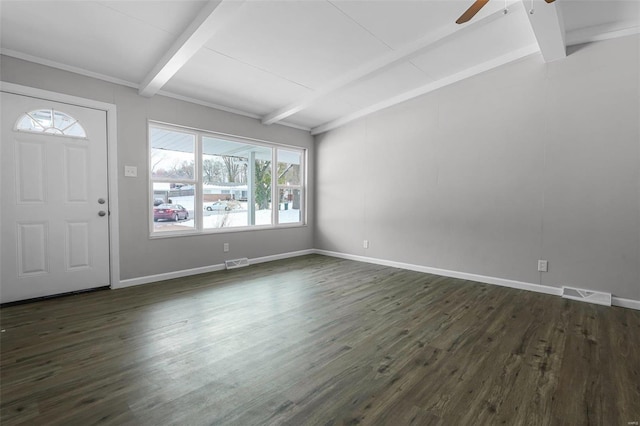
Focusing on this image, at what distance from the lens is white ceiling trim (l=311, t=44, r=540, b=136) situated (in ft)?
12.5

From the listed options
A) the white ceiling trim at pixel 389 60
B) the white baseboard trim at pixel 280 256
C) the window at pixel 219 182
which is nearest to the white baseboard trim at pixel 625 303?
the white ceiling trim at pixel 389 60

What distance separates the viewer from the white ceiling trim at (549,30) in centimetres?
279

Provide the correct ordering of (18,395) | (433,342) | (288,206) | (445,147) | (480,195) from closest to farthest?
(18,395) < (433,342) < (480,195) < (445,147) < (288,206)

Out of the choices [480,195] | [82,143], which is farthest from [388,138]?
[82,143]

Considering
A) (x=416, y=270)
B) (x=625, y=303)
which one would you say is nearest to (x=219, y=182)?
(x=416, y=270)

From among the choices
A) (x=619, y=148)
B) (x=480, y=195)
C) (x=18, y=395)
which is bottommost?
(x=18, y=395)

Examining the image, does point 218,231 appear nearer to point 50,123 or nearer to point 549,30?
point 50,123

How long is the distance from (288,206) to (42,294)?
3792mm

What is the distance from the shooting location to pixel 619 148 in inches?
129

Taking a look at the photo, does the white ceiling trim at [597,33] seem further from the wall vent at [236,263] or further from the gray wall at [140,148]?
the wall vent at [236,263]

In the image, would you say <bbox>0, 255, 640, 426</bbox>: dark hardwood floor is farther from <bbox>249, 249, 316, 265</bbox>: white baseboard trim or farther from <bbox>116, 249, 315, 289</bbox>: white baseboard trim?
<bbox>249, 249, 316, 265</bbox>: white baseboard trim

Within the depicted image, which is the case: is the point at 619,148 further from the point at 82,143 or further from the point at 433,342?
the point at 82,143

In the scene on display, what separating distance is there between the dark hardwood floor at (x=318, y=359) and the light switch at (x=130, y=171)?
151cm

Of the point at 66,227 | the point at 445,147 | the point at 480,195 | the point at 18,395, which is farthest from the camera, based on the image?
the point at 445,147
